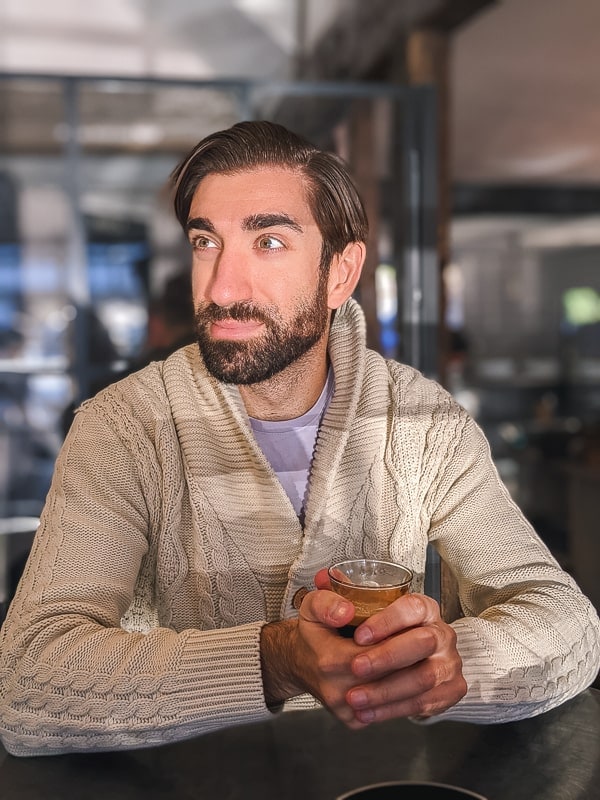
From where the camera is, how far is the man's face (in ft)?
3.95

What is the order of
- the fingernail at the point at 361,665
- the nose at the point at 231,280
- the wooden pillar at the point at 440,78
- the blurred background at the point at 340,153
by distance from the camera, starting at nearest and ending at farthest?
1. the fingernail at the point at 361,665
2. the nose at the point at 231,280
3. the blurred background at the point at 340,153
4. the wooden pillar at the point at 440,78

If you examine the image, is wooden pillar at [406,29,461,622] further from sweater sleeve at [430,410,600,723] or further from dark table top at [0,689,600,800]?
dark table top at [0,689,600,800]

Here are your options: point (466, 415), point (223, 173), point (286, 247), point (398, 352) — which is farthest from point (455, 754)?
point (398, 352)

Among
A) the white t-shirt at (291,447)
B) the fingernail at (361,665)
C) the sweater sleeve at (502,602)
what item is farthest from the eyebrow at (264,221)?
the fingernail at (361,665)

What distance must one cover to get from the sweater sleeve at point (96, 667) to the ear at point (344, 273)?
18.7 inches

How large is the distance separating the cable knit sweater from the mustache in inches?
6.9

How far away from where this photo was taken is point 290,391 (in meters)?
1.40

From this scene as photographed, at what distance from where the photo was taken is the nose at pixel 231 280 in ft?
3.92

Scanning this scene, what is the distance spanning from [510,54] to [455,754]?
456cm

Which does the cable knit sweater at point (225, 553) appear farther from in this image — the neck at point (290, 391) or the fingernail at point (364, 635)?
the fingernail at point (364, 635)

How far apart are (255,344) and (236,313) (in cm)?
5

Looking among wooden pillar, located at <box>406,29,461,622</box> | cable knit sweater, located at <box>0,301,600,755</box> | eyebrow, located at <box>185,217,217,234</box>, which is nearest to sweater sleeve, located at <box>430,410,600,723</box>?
cable knit sweater, located at <box>0,301,600,755</box>

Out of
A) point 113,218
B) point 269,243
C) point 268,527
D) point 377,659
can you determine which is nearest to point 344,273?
point 269,243

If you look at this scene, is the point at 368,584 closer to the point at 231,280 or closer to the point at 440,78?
the point at 231,280
